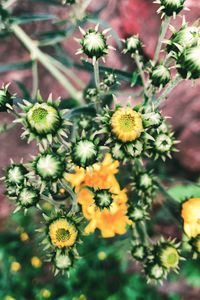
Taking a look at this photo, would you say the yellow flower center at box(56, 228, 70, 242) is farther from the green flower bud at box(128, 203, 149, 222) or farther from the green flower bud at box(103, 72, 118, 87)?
the green flower bud at box(103, 72, 118, 87)

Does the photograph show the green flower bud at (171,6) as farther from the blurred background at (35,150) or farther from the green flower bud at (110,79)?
the blurred background at (35,150)

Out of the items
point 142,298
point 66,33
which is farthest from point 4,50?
point 142,298

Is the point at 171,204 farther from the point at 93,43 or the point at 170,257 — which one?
the point at 93,43

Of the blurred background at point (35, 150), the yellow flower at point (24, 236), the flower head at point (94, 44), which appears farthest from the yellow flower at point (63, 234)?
the yellow flower at point (24, 236)

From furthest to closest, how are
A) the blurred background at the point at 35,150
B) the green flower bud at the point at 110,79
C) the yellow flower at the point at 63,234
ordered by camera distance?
1. the blurred background at the point at 35,150
2. the green flower bud at the point at 110,79
3. the yellow flower at the point at 63,234

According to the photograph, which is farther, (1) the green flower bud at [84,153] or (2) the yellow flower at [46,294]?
(2) the yellow flower at [46,294]

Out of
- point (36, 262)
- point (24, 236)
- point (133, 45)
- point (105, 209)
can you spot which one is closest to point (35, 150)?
point (24, 236)
